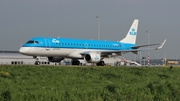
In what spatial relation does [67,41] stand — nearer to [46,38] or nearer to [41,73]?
[46,38]

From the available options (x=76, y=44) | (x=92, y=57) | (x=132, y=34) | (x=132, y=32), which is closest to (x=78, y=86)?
(x=92, y=57)

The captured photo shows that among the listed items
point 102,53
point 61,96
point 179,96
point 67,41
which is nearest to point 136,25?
point 102,53

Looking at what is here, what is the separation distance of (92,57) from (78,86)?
2392cm

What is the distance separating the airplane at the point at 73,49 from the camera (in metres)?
46.5

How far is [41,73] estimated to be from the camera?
31797 mm

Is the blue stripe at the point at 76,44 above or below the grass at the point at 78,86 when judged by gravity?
above

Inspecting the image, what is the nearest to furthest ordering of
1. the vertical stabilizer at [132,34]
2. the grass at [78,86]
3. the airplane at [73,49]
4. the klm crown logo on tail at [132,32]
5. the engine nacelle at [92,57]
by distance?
the grass at [78,86], the airplane at [73,49], the engine nacelle at [92,57], the vertical stabilizer at [132,34], the klm crown logo on tail at [132,32]

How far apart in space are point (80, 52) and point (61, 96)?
29.7 meters

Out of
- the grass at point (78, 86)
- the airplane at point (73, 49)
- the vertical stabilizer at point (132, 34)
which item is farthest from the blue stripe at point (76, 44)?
the grass at point (78, 86)

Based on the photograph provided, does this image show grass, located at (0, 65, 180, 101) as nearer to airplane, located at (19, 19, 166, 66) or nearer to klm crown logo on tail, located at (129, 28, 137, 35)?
airplane, located at (19, 19, 166, 66)

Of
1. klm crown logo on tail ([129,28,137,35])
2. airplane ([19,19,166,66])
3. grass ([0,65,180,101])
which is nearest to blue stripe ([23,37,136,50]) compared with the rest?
airplane ([19,19,166,66])

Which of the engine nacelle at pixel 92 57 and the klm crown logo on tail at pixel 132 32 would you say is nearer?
the engine nacelle at pixel 92 57

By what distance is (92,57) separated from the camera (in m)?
50.6

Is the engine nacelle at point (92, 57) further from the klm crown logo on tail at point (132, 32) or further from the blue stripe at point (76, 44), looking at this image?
the klm crown logo on tail at point (132, 32)
